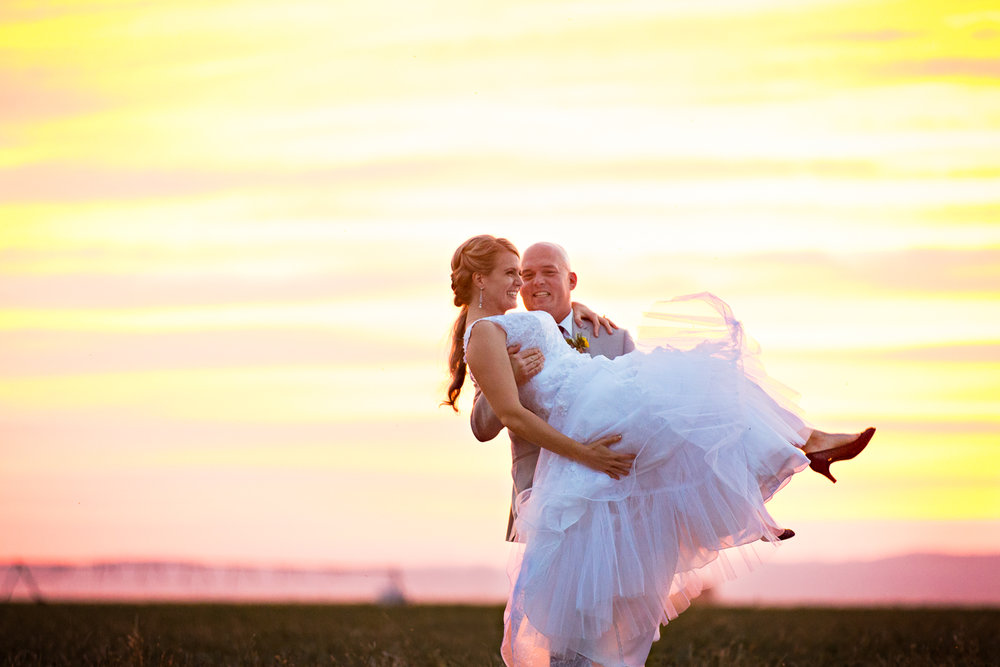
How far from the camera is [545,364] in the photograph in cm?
645

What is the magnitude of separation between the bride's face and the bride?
1.21 feet

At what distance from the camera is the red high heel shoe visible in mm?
5895

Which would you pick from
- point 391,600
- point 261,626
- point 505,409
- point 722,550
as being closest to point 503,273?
point 505,409

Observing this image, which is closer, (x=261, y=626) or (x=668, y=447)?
(x=668, y=447)

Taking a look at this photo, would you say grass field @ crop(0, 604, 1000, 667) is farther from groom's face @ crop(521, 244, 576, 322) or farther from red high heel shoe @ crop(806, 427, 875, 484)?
red high heel shoe @ crop(806, 427, 875, 484)

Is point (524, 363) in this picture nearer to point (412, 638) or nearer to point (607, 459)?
point (607, 459)

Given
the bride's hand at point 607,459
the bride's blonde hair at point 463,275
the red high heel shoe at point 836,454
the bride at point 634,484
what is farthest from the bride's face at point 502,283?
the red high heel shoe at point 836,454

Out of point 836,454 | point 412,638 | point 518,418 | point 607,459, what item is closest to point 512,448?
point 518,418

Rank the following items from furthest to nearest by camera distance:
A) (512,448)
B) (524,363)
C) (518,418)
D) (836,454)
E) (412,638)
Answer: (412,638) → (512,448) → (524,363) → (518,418) → (836,454)

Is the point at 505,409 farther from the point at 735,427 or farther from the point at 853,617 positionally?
the point at 853,617

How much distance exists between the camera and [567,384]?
6.36 m

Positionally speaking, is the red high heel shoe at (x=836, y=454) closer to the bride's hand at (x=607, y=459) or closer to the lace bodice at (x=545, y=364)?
the bride's hand at (x=607, y=459)

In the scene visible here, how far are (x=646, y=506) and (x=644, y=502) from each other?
0.08 feet

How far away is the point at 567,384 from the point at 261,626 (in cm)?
905
